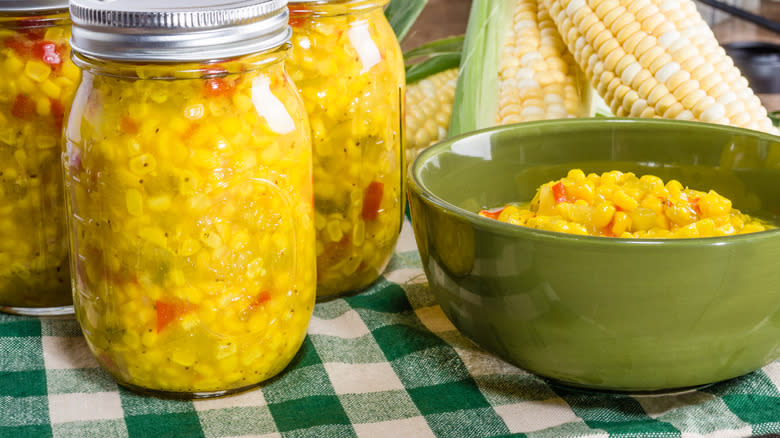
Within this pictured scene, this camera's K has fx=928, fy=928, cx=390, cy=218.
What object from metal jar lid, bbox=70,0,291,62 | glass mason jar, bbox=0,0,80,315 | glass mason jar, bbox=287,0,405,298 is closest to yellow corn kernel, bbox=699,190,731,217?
glass mason jar, bbox=287,0,405,298

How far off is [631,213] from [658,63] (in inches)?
25.4

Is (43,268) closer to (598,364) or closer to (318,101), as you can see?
(318,101)

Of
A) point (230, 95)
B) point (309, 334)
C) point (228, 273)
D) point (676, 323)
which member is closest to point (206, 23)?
point (230, 95)

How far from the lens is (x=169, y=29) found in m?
0.96

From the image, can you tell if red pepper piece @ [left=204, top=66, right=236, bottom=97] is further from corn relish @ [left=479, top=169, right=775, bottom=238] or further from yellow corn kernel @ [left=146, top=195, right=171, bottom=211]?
corn relish @ [left=479, top=169, right=775, bottom=238]

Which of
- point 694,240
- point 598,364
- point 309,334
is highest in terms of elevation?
point 694,240

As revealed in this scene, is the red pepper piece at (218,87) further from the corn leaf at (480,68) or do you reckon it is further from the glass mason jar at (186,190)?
the corn leaf at (480,68)

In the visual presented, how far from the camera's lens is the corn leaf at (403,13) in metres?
1.96

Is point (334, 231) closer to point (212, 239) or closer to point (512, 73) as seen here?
point (212, 239)

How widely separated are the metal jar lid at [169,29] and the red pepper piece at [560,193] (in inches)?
16.3

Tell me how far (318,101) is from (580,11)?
73 cm

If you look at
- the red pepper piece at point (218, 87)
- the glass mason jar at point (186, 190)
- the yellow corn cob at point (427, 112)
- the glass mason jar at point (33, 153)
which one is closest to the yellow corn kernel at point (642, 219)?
the glass mason jar at point (186, 190)

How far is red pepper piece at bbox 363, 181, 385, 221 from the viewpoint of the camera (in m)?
1.34

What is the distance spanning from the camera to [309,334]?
4.17 ft
